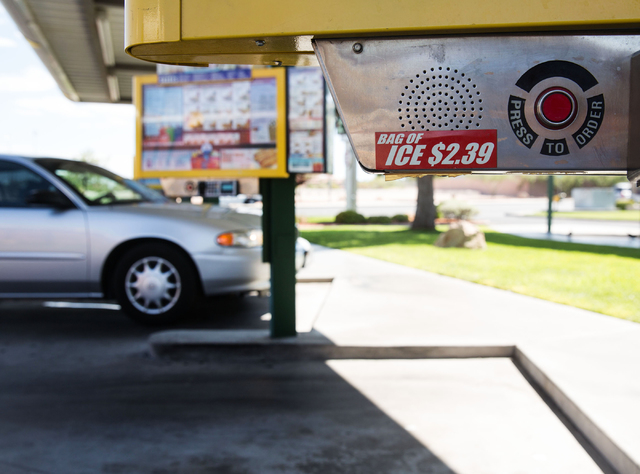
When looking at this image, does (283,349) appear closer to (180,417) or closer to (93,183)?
(180,417)

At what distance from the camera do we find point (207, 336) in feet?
16.3

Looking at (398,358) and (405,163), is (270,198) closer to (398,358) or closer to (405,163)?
(398,358)

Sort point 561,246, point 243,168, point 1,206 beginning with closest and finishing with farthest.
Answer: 1. point 243,168
2. point 1,206
3. point 561,246

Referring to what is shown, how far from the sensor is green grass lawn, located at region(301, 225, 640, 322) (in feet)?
22.9

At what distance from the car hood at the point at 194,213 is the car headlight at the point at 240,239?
0.09 metres

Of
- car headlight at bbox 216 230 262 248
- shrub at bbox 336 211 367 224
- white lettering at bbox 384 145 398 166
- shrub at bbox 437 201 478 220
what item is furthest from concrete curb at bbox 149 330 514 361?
shrub at bbox 437 201 478 220

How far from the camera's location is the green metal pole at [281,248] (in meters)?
4.93

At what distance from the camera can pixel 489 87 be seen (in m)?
1.72

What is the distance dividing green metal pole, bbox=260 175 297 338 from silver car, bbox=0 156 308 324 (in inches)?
34.3

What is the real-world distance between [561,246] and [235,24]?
1264 centimetres

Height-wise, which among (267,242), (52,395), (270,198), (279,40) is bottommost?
(52,395)

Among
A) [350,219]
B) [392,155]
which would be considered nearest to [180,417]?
[392,155]

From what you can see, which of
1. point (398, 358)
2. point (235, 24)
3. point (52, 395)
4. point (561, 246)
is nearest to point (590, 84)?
point (235, 24)

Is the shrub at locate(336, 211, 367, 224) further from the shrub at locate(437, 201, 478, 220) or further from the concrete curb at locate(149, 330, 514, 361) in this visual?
the concrete curb at locate(149, 330, 514, 361)
